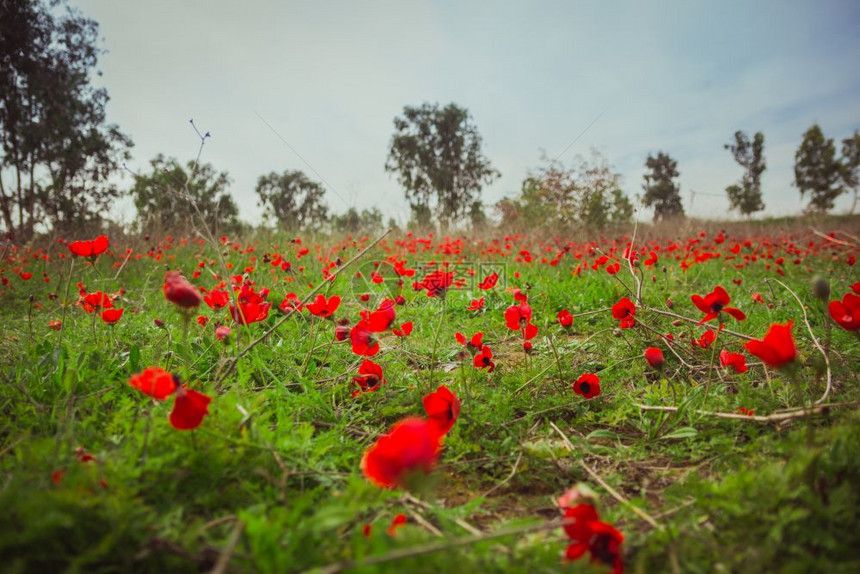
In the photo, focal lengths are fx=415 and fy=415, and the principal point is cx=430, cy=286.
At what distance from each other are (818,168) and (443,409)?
41.7m

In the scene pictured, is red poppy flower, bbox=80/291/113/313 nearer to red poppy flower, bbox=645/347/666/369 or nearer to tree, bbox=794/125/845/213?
red poppy flower, bbox=645/347/666/369

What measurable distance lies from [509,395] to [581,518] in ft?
2.93

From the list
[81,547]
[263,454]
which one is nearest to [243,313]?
[263,454]

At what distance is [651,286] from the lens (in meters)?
3.79

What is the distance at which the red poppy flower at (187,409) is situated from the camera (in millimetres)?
917

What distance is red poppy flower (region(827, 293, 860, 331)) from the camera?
1070 mm

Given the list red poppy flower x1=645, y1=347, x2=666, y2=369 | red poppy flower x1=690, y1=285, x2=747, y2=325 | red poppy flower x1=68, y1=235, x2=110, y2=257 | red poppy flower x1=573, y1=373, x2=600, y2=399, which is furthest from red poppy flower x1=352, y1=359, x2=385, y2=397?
red poppy flower x1=68, y1=235, x2=110, y2=257

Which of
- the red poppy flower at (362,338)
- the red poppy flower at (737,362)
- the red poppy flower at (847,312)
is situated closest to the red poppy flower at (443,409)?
the red poppy flower at (362,338)

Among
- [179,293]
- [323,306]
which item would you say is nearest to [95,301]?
[323,306]

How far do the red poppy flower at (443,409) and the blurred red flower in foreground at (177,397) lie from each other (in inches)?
21.8

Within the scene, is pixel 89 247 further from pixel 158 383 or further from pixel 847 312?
pixel 847 312

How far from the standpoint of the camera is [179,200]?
881 centimetres

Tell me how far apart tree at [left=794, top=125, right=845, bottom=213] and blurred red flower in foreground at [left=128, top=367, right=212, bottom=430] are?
132ft

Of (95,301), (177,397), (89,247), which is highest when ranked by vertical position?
(89,247)
